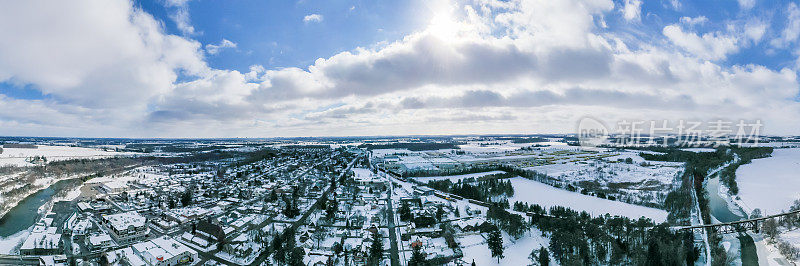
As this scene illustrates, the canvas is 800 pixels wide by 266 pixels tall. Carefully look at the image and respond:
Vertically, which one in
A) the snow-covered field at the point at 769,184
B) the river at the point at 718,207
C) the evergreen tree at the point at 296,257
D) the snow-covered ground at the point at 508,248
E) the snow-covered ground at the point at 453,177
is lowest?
the snow-covered ground at the point at 508,248

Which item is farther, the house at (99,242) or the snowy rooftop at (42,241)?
the house at (99,242)

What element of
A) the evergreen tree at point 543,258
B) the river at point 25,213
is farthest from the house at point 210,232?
the evergreen tree at point 543,258

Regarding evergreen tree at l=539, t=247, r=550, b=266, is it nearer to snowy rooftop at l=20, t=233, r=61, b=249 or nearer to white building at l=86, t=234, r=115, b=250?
white building at l=86, t=234, r=115, b=250

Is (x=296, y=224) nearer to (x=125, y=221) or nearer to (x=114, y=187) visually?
(x=125, y=221)

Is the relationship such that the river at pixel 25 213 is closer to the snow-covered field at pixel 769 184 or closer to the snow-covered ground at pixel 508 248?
the snow-covered ground at pixel 508 248

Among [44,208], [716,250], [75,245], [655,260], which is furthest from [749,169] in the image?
[44,208]

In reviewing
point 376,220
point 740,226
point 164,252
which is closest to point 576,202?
point 740,226

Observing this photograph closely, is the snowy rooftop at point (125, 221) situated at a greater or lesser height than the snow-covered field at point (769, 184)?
lesser
